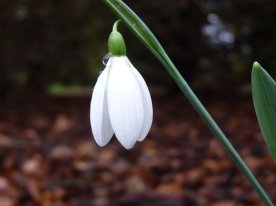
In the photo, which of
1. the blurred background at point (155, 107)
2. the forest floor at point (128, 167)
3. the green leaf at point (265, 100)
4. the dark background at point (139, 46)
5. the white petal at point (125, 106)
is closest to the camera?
the white petal at point (125, 106)

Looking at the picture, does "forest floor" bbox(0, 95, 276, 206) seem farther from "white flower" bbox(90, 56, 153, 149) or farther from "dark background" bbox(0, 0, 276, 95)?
"white flower" bbox(90, 56, 153, 149)

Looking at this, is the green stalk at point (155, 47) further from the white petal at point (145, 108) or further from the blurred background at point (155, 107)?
the blurred background at point (155, 107)

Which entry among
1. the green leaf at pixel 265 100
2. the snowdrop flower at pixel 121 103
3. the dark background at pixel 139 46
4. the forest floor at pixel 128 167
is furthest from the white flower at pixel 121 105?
the dark background at pixel 139 46

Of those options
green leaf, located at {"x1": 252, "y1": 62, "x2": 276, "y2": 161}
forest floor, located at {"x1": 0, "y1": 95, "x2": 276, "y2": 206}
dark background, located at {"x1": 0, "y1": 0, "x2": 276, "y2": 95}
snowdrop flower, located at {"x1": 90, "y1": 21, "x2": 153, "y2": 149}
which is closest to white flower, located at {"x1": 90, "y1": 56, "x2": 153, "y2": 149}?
snowdrop flower, located at {"x1": 90, "y1": 21, "x2": 153, "y2": 149}

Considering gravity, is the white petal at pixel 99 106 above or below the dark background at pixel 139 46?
below

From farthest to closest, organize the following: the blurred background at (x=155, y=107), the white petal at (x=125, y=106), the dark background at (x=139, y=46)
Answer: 1. the dark background at (x=139, y=46)
2. the blurred background at (x=155, y=107)
3. the white petal at (x=125, y=106)

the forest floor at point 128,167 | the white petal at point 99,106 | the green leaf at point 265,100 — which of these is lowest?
the green leaf at point 265,100

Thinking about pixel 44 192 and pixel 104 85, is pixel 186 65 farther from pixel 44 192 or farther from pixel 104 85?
pixel 104 85
